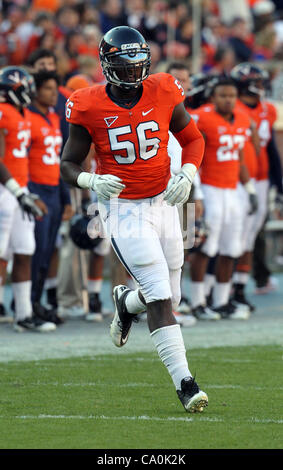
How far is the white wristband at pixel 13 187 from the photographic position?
8.27 metres

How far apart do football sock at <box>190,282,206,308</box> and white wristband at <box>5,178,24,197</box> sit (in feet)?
7.45

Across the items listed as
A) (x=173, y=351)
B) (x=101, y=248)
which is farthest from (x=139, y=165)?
(x=101, y=248)

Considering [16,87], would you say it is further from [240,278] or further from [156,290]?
[156,290]

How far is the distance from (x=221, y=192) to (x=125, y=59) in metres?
4.26

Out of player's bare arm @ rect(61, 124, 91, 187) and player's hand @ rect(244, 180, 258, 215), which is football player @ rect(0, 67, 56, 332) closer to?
player's hand @ rect(244, 180, 258, 215)

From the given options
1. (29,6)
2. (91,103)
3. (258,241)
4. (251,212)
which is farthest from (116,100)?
(29,6)

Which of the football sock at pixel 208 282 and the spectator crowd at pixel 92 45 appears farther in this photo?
the football sock at pixel 208 282

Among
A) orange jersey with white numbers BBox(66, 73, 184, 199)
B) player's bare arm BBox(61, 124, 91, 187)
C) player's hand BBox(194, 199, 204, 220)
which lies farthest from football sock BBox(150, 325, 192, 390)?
player's hand BBox(194, 199, 204, 220)

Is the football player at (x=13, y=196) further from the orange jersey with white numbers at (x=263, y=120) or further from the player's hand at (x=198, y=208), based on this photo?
the orange jersey with white numbers at (x=263, y=120)

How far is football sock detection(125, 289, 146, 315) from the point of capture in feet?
19.7

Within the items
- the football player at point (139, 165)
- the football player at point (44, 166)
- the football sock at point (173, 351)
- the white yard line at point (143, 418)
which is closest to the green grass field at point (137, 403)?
the white yard line at point (143, 418)

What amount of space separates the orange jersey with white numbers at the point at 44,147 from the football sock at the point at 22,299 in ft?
3.25

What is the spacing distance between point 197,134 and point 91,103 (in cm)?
68

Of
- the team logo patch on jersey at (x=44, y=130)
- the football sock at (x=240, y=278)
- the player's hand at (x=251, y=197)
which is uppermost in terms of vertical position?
the team logo patch on jersey at (x=44, y=130)
